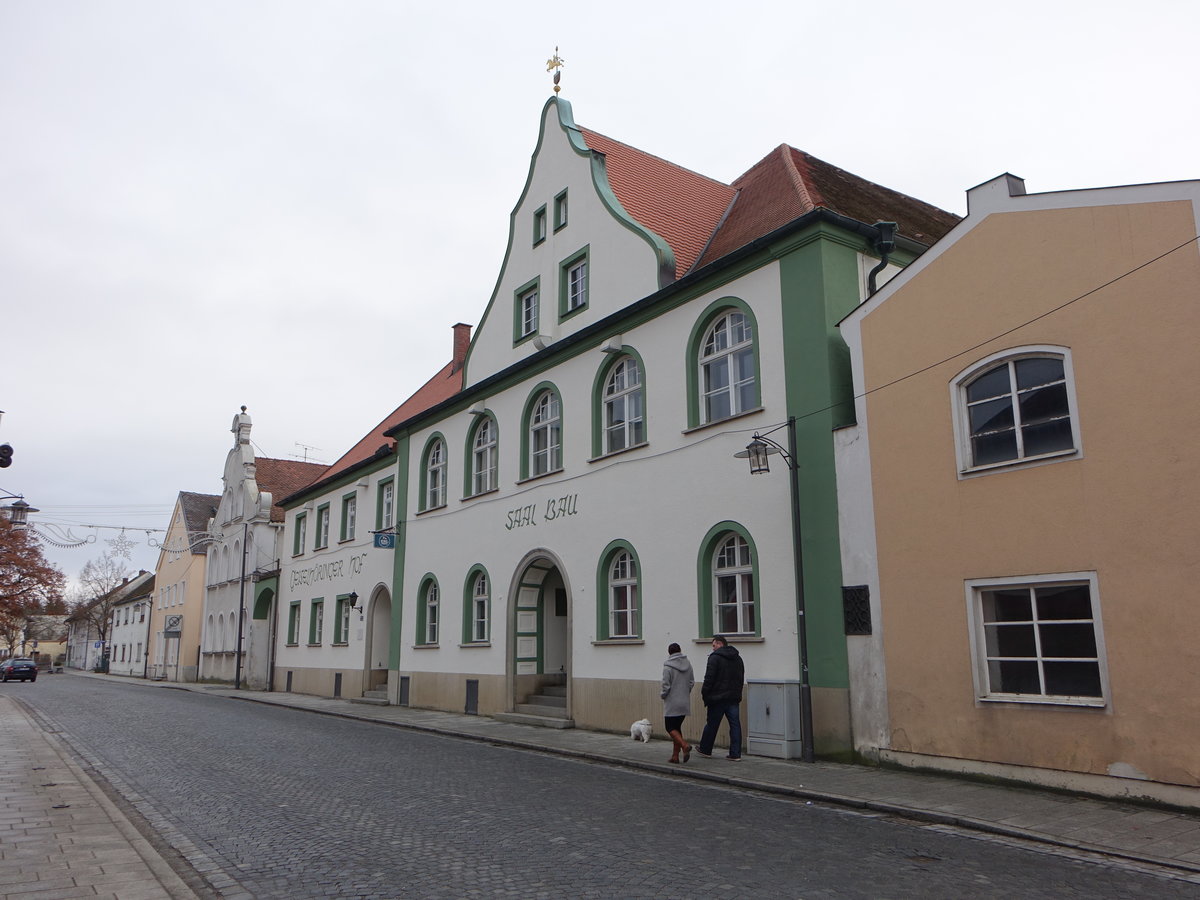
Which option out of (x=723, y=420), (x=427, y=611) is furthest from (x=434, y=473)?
(x=723, y=420)

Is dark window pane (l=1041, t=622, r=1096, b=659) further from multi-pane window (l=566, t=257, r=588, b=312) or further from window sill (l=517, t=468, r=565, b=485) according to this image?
multi-pane window (l=566, t=257, r=588, b=312)

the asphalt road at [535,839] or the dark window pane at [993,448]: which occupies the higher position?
the dark window pane at [993,448]

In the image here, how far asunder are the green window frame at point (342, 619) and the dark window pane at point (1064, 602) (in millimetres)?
23061

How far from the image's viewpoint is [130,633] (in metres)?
67.6

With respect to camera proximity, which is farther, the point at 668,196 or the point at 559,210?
the point at 559,210

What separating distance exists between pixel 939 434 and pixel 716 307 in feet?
16.7

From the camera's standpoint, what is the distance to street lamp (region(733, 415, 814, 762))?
42.4 ft

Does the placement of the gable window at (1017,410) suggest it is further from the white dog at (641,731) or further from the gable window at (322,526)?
the gable window at (322,526)

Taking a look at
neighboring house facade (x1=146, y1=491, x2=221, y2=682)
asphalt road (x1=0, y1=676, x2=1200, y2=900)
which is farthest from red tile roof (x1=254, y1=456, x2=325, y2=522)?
asphalt road (x1=0, y1=676, x2=1200, y2=900)

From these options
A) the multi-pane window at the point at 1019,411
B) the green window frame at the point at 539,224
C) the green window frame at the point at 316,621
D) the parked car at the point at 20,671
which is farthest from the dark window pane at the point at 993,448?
the parked car at the point at 20,671

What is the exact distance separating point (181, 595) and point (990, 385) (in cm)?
5078

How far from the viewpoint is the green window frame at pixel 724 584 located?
14945 millimetres

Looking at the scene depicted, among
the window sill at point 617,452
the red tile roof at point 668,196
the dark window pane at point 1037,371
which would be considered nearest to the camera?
the dark window pane at point 1037,371

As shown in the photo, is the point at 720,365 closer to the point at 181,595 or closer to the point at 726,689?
the point at 726,689
